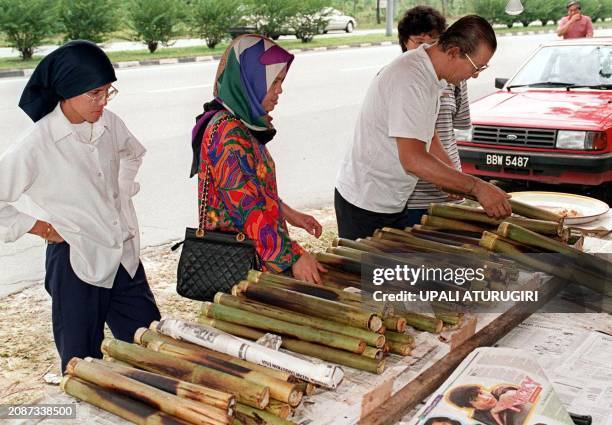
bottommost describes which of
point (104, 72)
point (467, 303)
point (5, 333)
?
point (5, 333)

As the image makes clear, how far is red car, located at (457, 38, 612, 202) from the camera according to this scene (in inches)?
213

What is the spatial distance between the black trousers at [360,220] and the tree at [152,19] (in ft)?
52.1

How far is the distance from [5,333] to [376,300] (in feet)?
8.50

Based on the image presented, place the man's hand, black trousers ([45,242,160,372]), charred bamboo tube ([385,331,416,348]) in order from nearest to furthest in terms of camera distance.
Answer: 1. charred bamboo tube ([385,331,416,348])
2. black trousers ([45,242,160,372])
3. the man's hand

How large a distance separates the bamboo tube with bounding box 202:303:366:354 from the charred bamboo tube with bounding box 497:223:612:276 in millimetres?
844

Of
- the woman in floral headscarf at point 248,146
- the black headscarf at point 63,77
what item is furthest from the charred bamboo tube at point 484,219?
the black headscarf at point 63,77

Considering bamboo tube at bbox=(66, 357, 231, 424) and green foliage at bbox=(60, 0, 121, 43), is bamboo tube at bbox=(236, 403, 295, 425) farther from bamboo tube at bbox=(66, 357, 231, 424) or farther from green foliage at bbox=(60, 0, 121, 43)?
green foliage at bbox=(60, 0, 121, 43)

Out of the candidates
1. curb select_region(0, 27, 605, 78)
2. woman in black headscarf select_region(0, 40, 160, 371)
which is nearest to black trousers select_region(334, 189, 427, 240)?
woman in black headscarf select_region(0, 40, 160, 371)

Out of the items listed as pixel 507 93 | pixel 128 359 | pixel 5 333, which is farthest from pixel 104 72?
pixel 507 93

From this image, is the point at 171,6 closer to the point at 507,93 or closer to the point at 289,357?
the point at 507,93

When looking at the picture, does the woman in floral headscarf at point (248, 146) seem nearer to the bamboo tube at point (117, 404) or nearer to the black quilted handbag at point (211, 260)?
the black quilted handbag at point (211, 260)

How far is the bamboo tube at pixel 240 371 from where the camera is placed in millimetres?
1320

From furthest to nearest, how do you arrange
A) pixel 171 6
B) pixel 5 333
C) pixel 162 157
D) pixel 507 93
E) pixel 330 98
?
pixel 171 6, pixel 330 98, pixel 162 157, pixel 507 93, pixel 5 333

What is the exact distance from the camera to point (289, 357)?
142 cm
